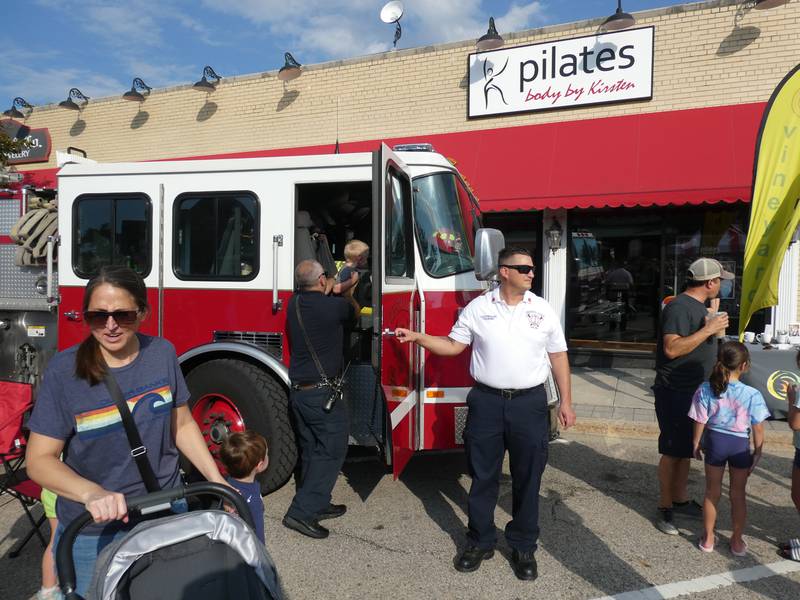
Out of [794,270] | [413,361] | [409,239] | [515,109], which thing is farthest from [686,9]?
[413,361]

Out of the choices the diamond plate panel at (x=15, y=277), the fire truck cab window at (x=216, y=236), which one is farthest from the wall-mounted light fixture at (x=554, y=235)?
the diamond plate panel at (x=15, y=277)

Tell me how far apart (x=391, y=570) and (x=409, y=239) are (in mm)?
2166

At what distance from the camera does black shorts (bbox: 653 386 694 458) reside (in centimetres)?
377

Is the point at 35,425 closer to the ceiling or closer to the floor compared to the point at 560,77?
closer to the floor

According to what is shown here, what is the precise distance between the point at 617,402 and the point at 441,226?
4.03 m

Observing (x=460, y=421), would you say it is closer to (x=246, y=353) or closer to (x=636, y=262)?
(x=246, y=353)

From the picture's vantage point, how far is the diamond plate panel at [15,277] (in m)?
4.95

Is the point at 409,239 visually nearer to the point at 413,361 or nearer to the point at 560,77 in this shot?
the point at 413,361

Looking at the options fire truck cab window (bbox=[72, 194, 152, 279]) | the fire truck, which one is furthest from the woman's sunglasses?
fire truck cab window (bbox=[72, 194, 152, 279])

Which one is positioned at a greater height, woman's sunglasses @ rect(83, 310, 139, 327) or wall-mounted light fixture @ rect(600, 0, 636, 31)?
wall-mounted light fixture @ rect(600, 0, 636, 31)

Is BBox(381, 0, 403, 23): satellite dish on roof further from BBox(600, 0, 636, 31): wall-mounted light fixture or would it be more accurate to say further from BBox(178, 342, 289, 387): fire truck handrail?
BBox(178, 342, 289, 387): fire truck handrail

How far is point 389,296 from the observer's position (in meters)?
3.67

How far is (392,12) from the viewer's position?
1098 centimetres

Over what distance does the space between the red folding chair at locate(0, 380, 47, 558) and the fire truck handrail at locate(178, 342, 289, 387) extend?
1.05 m
